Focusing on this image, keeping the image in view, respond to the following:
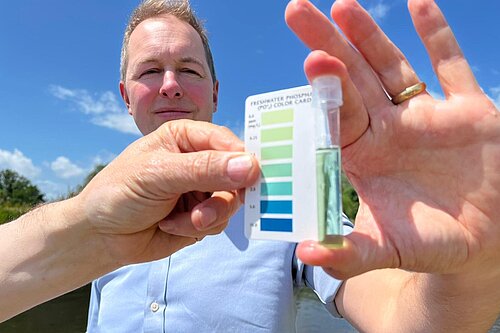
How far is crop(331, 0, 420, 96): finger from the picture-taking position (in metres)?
1.19

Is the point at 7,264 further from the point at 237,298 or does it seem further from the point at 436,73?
the point at 436,73

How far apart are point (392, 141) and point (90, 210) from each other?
3.26ft

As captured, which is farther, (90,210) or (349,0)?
(90,210)

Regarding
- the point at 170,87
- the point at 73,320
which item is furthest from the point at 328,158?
the point at 73,320

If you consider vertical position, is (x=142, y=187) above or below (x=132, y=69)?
below

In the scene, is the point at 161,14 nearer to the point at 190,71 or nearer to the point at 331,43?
the point at 190,71

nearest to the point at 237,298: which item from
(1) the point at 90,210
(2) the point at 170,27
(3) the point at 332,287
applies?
(3) the point at 332,287

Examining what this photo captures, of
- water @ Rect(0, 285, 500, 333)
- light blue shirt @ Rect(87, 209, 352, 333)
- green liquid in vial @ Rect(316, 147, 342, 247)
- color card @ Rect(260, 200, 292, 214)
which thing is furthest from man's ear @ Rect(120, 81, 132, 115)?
water @ Rect(0, 285, 500, 333)

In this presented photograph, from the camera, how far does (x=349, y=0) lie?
46.8 inches

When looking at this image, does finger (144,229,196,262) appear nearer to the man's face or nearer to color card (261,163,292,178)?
color card (261,163,292,178)

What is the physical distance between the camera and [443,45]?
1.19m

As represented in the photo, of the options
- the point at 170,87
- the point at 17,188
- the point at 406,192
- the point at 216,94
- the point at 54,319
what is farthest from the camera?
the point at 17,188

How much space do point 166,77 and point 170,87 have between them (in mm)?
94

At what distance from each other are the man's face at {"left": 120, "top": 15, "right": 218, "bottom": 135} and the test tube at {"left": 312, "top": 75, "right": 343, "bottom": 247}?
161 cm
